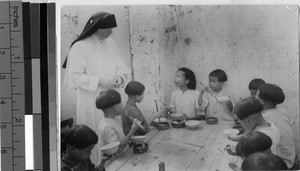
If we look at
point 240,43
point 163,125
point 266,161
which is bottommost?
point 266,161

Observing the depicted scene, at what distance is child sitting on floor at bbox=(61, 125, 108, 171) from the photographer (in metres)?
1.30

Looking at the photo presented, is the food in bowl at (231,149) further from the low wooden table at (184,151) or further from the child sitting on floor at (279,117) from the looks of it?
the child sitting on floor at (279,117)

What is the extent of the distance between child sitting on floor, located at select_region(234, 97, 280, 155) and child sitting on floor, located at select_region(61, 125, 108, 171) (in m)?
0.45

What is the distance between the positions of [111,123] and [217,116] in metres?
0.33

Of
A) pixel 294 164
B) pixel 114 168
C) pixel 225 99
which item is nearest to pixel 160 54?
pixel 225 99

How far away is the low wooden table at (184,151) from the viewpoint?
132 centimetres

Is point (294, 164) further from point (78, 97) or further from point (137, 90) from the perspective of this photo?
point (78, 97)

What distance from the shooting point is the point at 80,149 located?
1.31 m

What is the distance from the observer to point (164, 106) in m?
1.32

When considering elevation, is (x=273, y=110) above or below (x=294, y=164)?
above

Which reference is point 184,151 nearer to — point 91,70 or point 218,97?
point 218,97

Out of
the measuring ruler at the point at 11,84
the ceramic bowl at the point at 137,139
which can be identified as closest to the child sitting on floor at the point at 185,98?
the ceramic bowl at the point at 137,139

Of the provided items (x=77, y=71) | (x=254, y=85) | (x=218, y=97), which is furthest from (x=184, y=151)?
(x=77, y=71)

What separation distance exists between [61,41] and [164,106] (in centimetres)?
38
